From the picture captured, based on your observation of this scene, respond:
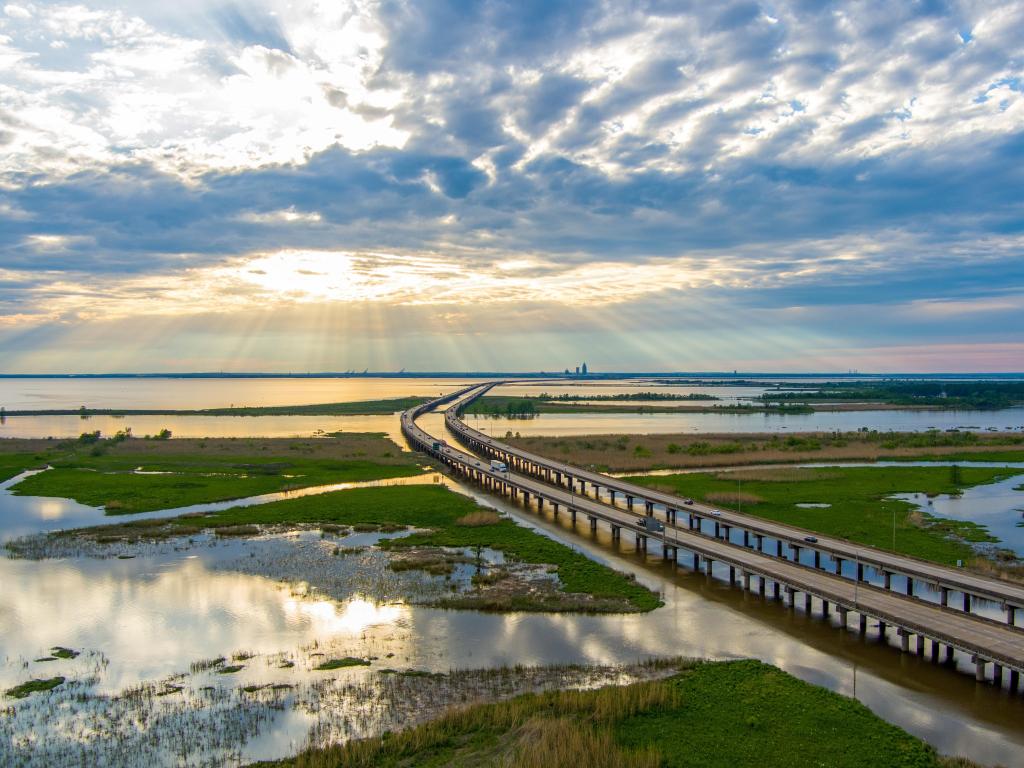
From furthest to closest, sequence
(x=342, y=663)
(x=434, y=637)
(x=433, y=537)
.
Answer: (x=433, y=537)
(x=434, y=637)
(x=342, y=663)

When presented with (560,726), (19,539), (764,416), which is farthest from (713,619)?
(764,416)

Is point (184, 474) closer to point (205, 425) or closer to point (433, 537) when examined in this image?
point (433, 537)

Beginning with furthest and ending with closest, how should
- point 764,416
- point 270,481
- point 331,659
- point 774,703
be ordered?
point 764,416 → point 270,481 → point 331,659 → point 774,703

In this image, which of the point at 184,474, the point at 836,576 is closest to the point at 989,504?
the point at 836,576

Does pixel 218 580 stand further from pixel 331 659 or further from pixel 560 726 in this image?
Result: pixel 560 726

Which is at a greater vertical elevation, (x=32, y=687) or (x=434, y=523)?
(x=434, y=523)

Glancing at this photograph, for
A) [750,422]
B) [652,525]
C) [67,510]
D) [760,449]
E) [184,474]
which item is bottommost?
[67,510]

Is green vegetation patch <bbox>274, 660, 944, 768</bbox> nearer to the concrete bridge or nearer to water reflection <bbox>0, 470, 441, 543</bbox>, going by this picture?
the concrete bridge
